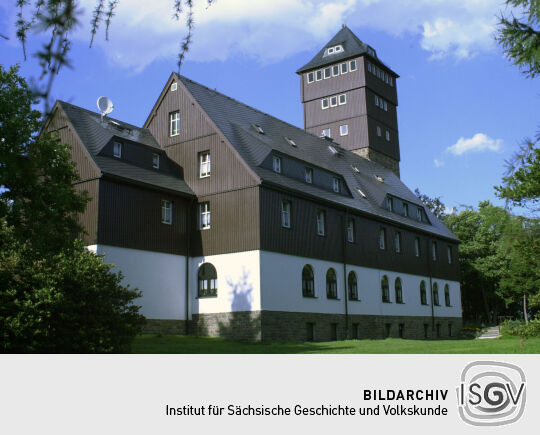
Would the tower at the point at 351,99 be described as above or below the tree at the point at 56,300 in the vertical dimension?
above

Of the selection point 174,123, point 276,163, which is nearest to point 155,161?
point 174,123

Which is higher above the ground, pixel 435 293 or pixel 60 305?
pixel 435 293

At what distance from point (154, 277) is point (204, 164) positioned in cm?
672

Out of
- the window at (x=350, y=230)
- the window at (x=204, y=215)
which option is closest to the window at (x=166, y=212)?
the window at (x=204, y=215)

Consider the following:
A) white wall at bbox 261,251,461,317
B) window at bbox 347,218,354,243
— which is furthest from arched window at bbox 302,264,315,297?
window at bbox 347,218,354,243

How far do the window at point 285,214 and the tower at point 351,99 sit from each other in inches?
830

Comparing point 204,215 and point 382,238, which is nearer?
point 204,215

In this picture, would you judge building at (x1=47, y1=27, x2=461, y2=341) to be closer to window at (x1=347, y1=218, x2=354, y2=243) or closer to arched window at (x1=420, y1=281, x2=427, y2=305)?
window at (x1=347, y1=218, x2=354, y2=243)

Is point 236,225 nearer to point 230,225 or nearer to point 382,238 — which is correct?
point 230,225

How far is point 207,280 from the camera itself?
29.1 meters

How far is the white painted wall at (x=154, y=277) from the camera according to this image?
26000mm

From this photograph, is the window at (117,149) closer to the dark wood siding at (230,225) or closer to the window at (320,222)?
the dark wood siding at (230,225)

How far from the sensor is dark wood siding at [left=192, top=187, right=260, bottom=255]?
27938mm
